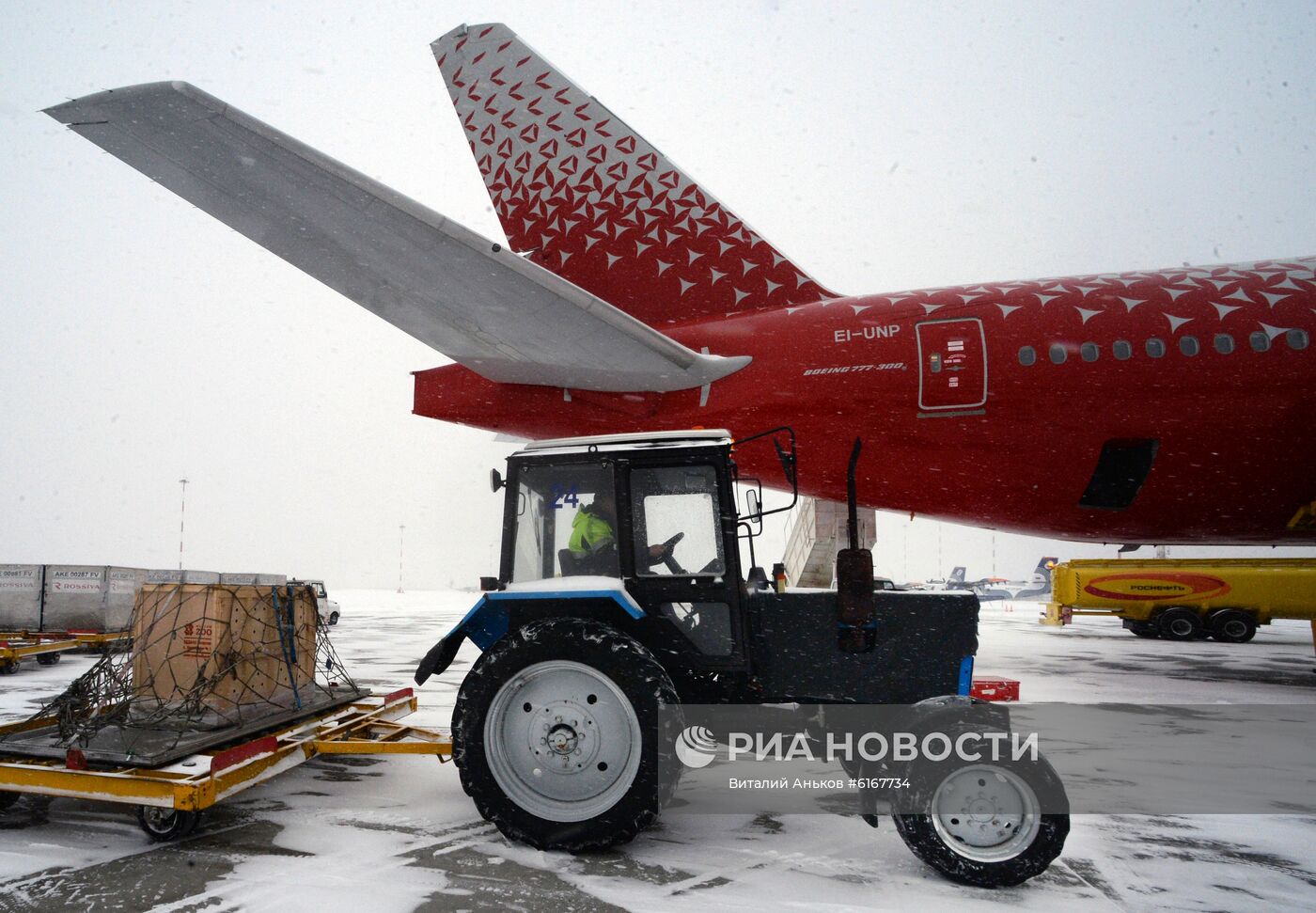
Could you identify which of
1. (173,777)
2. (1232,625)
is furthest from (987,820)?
(1232,625)

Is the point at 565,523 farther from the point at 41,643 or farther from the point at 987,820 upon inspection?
the point at 41,643

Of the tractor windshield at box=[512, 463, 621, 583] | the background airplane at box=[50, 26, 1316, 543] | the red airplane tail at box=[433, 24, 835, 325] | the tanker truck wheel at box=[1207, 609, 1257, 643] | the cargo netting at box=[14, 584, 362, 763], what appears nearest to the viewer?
the tractor windshield at box=[512, 463, 621, 583]

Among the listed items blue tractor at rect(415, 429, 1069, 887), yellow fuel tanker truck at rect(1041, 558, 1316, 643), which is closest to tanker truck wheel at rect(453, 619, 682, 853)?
blue tractor at rect(415, 429, 1069, 887)

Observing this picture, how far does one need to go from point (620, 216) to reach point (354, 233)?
4.77m

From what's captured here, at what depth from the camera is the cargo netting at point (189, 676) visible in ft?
14.2

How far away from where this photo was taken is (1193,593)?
17125mm

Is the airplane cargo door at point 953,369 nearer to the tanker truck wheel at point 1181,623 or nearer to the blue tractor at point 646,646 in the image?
the blue tractor at point 646,646

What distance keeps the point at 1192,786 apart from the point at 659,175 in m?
8.01

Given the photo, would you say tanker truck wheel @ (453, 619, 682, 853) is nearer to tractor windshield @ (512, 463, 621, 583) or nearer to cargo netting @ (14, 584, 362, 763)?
tractor windshield @ (512, 463, 621, 583)

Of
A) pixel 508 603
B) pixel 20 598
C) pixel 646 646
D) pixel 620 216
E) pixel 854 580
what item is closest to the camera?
pixel 854 580

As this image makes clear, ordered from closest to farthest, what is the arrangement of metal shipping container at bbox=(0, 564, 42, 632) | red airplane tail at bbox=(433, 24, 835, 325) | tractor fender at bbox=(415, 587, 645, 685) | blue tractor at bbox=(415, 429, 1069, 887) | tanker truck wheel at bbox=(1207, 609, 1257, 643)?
blue tractor at bbox=(415, 429, 1069, 887) < tractor fender at bbox=(415, 587, 645, 685) < red airplane tail at bbox=(433, 24, 835, 325) < metal shipping container at bbox=(0, 564, 42, 632) < tanker truck wheel at bbox=(1207, 609, 1257, 643)

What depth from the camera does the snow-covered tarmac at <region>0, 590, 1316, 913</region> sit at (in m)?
3.07

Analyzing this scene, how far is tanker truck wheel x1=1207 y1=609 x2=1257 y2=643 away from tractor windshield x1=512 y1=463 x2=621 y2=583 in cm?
1865

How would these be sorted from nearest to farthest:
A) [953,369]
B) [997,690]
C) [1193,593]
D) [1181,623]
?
[997,690]
[953,369]
[1193,593]
[1181,623]
